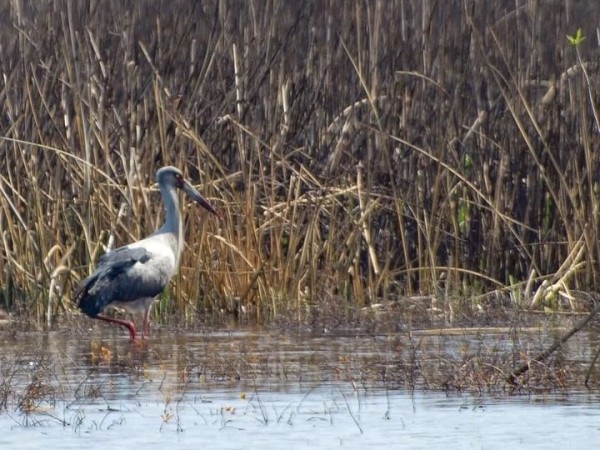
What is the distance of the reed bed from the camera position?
1039cm

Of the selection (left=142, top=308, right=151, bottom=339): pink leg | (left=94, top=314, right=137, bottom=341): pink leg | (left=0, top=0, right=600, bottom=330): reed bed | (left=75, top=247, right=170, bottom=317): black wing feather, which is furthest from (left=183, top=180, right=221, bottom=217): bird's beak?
(left=94, top=314, right=137, bottom=341): pink leg

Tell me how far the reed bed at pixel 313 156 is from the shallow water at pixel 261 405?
4.96 feet

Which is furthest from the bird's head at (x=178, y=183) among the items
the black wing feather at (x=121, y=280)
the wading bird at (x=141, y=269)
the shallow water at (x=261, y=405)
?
the shallow water at (x=261, y=405)

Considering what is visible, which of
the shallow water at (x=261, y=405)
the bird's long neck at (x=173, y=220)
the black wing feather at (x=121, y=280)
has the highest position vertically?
the bird's long neck at (x=173, y=220)

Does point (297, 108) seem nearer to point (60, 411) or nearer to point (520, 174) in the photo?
point (520, 174)

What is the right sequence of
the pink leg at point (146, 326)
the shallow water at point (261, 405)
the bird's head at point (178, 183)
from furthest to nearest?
the bird's head at point (178, 183), the pink leg at point (146, 326), the shallow water at point (261, 405)

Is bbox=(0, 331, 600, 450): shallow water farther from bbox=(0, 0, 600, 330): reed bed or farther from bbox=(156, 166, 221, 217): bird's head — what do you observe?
bbox=(156, 166, 221, 217): bird's head

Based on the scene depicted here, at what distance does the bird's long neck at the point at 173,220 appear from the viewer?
34.0 ft

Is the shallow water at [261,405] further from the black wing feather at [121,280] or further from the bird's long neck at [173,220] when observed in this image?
the bird's long neck at [173,220]

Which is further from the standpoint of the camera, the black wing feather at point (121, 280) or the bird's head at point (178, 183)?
the bird's head at point (178, 183)

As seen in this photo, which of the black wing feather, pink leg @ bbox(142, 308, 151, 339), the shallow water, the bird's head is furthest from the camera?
the bird's head

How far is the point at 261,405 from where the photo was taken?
680 cm

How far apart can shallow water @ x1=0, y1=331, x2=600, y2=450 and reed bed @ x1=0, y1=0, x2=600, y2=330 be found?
4.96 feet

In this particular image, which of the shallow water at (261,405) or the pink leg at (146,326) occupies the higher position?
the pink leg at (146,326)
